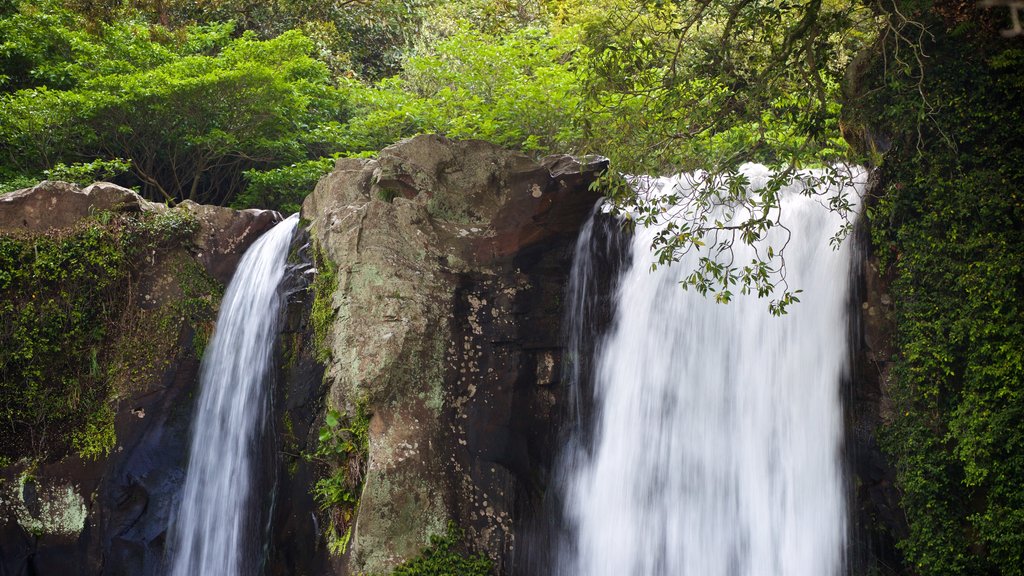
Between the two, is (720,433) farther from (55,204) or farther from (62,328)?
(55,204)

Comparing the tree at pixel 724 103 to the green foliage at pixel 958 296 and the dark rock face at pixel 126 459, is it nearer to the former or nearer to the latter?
the green foliage at pixel 958 296

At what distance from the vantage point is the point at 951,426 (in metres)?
6.43

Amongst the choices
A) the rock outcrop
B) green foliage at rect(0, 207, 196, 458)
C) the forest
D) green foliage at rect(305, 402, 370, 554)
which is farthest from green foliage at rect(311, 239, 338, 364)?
green foliage at rect(0, 207, 196, 458)

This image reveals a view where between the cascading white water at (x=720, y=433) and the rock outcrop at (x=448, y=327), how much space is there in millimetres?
771

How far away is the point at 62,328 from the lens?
406 inches

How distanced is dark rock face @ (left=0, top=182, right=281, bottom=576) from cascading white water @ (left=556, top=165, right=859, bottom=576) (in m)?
5.29

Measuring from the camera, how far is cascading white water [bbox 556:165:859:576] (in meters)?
7.35

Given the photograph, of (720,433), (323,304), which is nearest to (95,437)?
(323,304)

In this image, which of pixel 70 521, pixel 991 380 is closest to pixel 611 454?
pixel 991 380

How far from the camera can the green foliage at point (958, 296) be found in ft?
20.1

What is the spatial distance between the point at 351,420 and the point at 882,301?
5199 millimetres

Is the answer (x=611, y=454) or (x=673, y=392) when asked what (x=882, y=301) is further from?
(x=611, y=454)

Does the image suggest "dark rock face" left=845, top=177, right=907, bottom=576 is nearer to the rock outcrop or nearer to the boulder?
the rock outcrop

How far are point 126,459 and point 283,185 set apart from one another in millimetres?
5358
